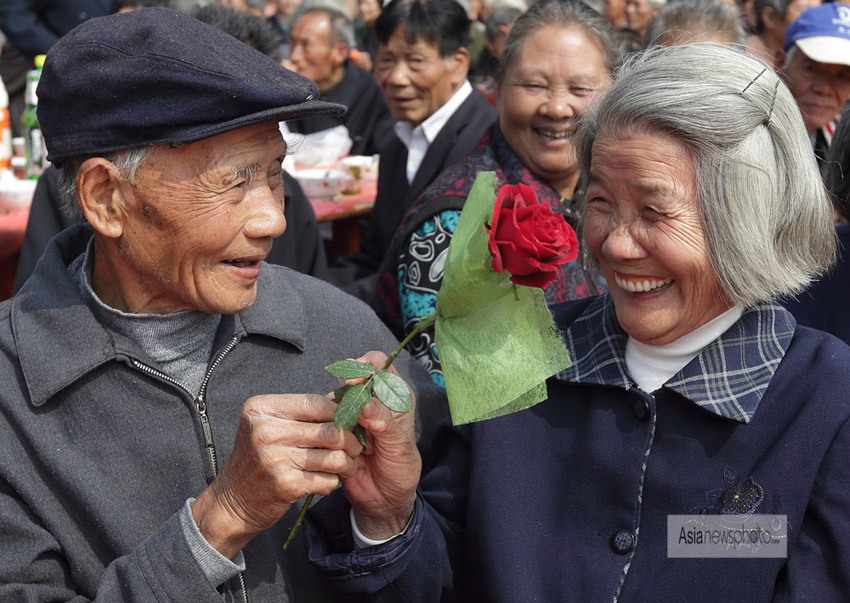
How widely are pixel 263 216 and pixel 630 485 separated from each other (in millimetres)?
927

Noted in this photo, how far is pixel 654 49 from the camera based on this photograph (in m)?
2.03

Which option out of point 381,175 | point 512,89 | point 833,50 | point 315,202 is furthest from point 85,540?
point 833,50

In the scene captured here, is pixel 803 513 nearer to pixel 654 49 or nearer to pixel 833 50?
pixel 654 49

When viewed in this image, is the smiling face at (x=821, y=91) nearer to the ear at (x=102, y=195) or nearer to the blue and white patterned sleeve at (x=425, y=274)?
the blue and white patterned sleeve at (x=425, y=274)

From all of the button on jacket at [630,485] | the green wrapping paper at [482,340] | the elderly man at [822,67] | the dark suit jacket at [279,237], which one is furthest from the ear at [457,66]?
the green wrapping paper at [482,340]

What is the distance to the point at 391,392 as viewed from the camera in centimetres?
157

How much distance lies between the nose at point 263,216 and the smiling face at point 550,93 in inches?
62.7

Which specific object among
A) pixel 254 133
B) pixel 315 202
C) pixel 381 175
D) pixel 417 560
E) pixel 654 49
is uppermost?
pixel 654 49

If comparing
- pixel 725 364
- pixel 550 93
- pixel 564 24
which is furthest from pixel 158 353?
pixel 564 24

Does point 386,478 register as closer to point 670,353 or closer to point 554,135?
point 670,353

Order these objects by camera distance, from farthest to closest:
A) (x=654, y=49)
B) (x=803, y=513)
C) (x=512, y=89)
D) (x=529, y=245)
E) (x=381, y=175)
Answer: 1. (x=381, y=175)
2. (x=512, y=89)
3. (x=654, y=49)
4. (x=803, y=513)
5. (x=529, y=245)

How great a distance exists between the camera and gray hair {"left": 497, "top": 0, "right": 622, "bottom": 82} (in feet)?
11.1

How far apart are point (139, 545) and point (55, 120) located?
0.86 m

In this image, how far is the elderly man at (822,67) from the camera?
4.58 meters
